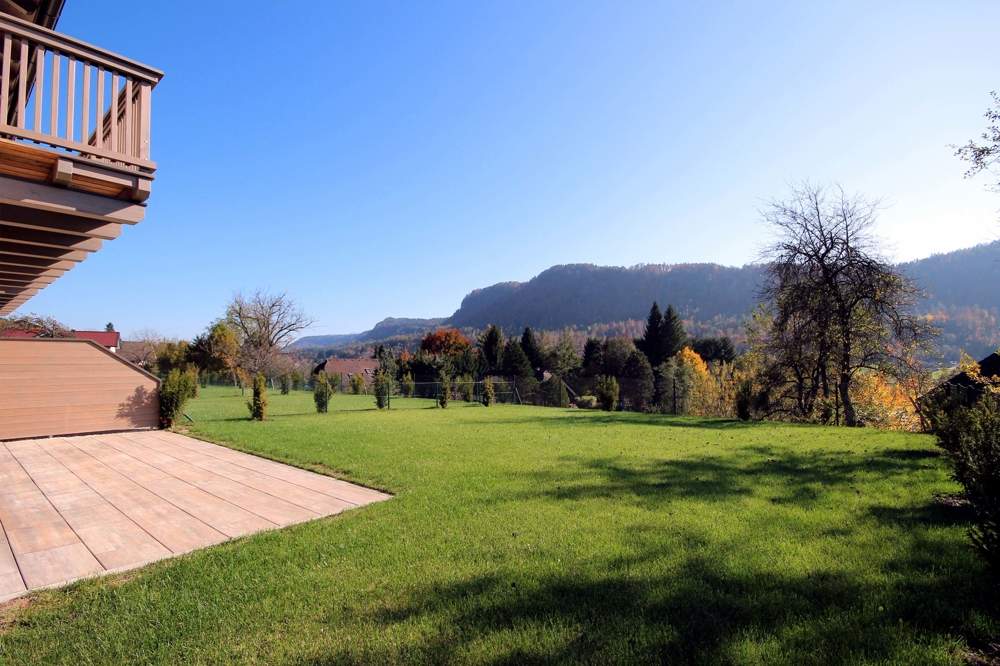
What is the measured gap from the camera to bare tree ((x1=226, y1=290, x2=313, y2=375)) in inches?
1695

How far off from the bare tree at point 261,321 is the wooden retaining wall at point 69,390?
33.7 m

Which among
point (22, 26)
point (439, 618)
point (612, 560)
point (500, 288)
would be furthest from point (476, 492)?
point (500, 288)

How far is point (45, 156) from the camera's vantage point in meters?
2.56

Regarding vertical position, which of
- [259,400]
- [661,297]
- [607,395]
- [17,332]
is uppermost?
[661,297]

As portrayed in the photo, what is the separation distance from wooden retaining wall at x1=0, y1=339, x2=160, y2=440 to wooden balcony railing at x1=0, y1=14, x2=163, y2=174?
8.53 meters

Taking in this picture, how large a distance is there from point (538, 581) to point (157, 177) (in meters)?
3.40

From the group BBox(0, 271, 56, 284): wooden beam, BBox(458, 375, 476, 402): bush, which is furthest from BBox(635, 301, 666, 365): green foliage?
BBox(0, 271, 56, 284): wooden beam

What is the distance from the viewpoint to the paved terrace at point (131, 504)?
3406mm

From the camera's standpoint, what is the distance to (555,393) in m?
26.5

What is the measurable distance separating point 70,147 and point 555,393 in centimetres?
2485

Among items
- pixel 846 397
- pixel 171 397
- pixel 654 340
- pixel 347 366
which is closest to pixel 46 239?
pixel 171 397

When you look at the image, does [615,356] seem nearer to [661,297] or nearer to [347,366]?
[347,366]

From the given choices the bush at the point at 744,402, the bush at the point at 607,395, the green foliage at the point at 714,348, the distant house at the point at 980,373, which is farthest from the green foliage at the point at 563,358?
the distant house at the point at 980,373

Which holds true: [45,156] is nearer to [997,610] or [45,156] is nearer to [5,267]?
[5,267]
